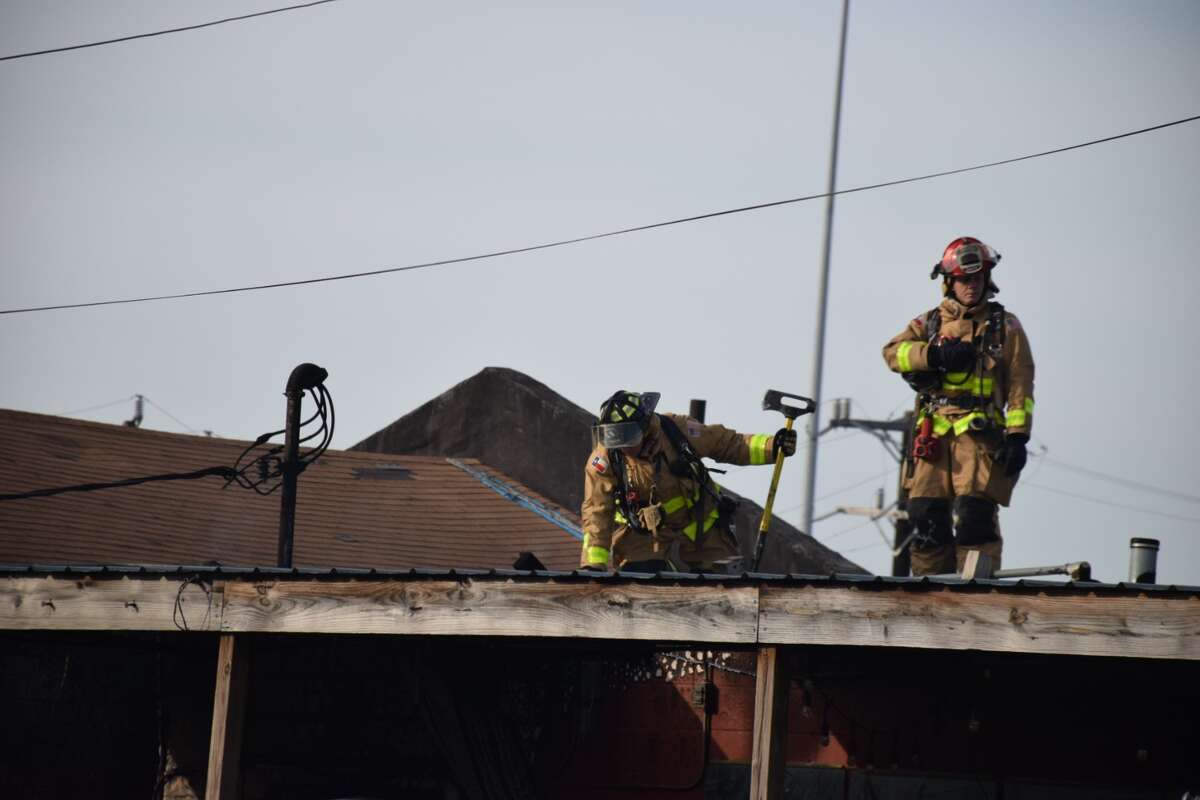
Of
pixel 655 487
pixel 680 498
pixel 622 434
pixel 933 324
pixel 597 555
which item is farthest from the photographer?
pixel 680 498

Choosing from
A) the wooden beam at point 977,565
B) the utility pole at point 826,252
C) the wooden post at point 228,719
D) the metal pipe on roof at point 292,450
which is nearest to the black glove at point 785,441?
the wooden beam at point 977,565

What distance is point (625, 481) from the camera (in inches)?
437

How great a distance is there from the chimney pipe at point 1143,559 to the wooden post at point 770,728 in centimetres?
221

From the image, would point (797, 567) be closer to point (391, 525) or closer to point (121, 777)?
point (391, 525)

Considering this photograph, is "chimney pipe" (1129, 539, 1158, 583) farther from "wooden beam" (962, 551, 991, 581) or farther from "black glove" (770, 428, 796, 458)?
"black glove" (770, 428, 796, 458)

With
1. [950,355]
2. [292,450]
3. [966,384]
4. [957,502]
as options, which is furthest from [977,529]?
Result: [292,450]

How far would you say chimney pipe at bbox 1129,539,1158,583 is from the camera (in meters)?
8.91

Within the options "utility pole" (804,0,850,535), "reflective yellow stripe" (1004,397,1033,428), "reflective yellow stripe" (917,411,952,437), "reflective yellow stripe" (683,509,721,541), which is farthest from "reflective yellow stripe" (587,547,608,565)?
"utility pole" (804,0,850,535)

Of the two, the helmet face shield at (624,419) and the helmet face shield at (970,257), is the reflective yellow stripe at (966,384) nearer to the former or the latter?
the helmet face shield at (970,257)

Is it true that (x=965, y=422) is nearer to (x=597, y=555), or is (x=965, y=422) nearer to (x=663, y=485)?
(x=663, y=485)

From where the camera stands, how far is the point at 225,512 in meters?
15.0

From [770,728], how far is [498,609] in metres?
1.57

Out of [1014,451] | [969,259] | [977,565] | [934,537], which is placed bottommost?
[977,565]

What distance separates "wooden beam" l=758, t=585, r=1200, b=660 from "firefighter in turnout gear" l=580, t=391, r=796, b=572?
3.11 meters
